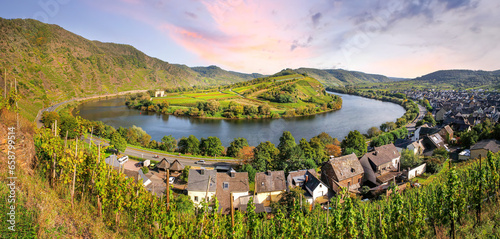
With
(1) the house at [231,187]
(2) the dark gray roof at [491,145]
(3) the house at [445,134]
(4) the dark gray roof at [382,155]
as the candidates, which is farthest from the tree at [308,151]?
(3) the house at [445,134]

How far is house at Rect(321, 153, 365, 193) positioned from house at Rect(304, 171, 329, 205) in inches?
60.4

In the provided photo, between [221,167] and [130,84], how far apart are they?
14301 cm

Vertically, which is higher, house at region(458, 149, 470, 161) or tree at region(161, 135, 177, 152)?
house at region(458, 149, 470, 161)

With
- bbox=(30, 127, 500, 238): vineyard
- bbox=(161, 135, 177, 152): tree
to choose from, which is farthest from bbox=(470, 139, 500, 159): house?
bbox=(161, 135, 177, 152): tree

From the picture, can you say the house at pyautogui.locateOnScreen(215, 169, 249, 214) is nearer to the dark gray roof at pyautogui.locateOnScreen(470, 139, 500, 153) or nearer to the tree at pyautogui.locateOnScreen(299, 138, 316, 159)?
the tree at pyautogui.locateOnScreen(299, 138, 316, 159)

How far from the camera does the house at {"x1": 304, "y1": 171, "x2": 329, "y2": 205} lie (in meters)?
20.4

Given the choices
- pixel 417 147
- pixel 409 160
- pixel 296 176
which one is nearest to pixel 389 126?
pixel 417 147

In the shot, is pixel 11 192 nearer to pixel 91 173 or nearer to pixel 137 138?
pixel 91 173

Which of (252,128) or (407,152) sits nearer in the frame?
(407,152)

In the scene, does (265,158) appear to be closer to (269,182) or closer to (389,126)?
(269,182)

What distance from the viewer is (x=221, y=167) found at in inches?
1136

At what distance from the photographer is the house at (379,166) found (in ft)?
79.8

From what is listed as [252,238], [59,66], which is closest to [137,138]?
[252,238]

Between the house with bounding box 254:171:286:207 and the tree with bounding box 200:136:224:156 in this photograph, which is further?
the tree with bounding box 200:136:224:156
